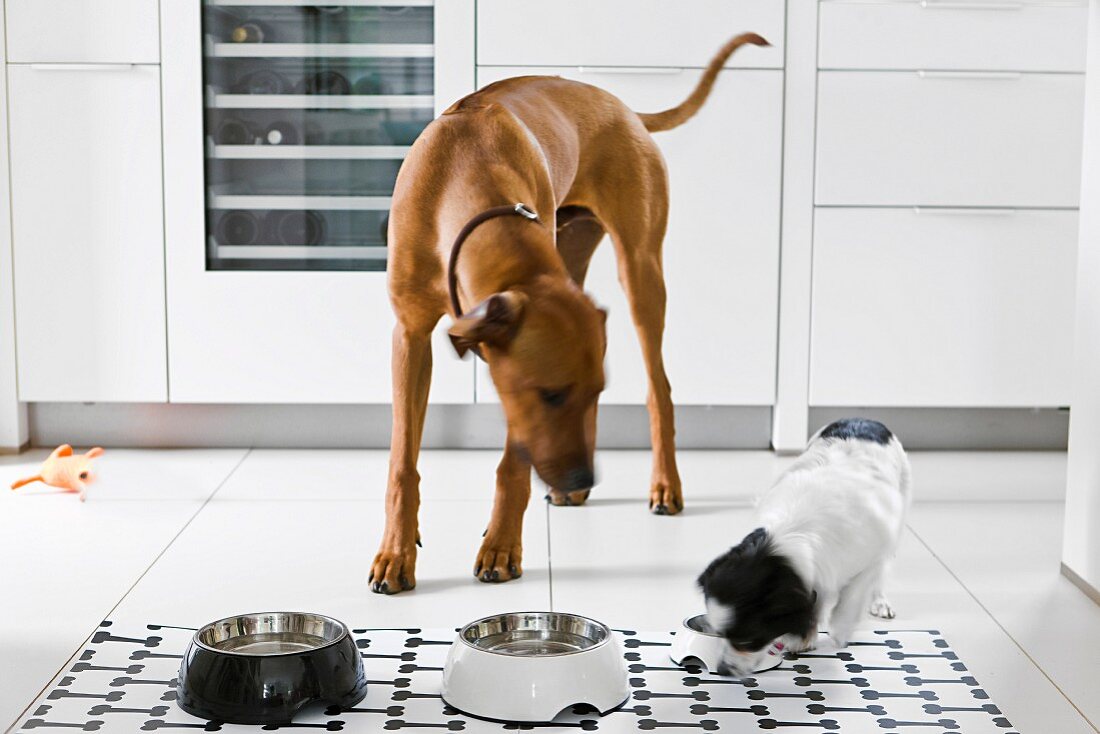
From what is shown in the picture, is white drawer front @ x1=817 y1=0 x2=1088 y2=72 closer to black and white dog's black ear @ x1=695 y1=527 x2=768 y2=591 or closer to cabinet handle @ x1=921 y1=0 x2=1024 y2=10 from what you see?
cabinet handle @ x1=921 y1=0 x2=1024 y2=10

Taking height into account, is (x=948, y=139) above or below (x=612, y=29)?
below

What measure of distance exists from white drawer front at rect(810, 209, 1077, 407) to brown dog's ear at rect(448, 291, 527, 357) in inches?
72.6

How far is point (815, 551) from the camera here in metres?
1.86

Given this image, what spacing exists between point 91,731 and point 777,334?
2.26 m

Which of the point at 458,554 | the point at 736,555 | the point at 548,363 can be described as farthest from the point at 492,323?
the point at 458,554

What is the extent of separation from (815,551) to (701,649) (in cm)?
33

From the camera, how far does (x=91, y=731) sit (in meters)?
1.85

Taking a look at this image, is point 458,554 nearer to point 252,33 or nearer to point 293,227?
point 293,227

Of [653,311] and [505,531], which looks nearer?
[505,531]

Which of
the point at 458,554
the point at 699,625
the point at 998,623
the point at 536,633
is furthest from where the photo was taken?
the point at 458,554

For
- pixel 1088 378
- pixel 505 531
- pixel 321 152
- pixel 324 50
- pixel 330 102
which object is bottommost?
pixel 505 531

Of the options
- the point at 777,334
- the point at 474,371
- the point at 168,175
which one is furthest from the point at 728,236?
the point at 168,175

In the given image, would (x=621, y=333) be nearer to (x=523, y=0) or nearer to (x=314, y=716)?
(x=523, y=0)

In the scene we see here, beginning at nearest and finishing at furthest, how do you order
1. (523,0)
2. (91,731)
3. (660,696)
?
(91,731) → (660,696) → (523,0)
